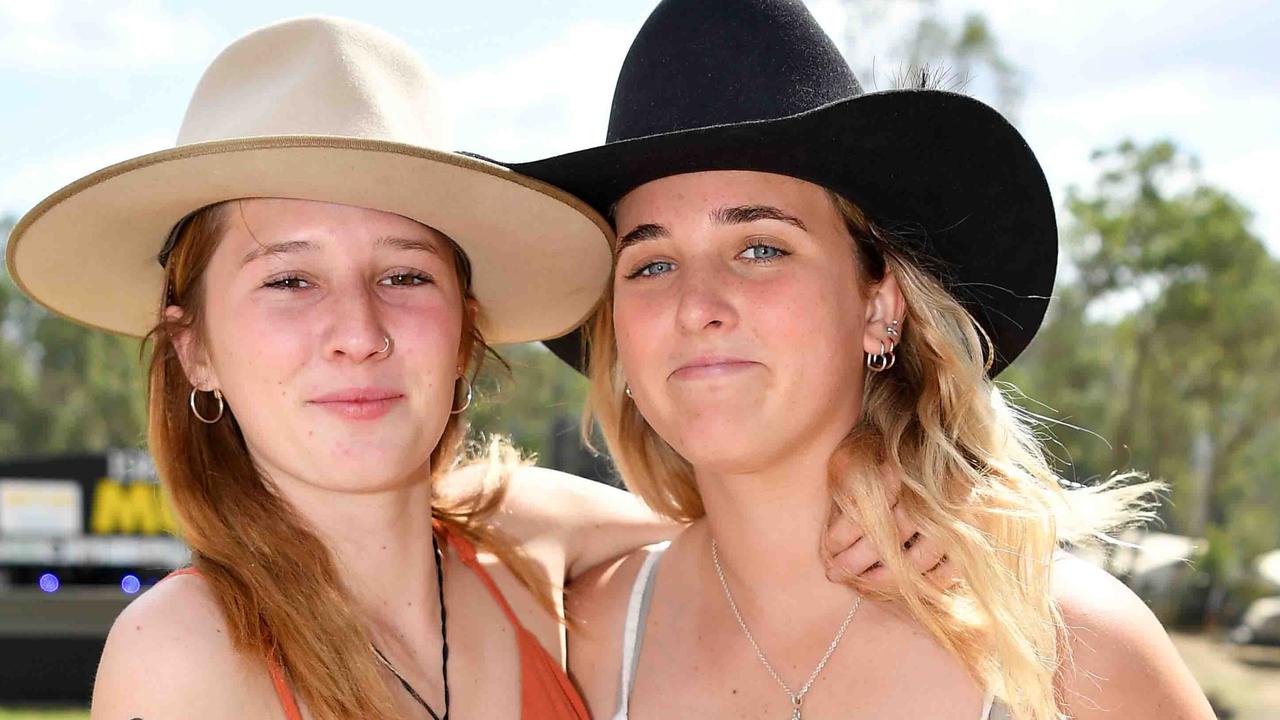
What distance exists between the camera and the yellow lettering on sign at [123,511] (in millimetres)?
12391

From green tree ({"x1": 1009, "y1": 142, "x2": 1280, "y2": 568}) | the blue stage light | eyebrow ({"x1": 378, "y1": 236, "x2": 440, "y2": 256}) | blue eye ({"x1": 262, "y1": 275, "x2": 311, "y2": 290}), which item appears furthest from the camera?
green tree ({"x1": 1009, "y1": 142, "x2": 1280, "y2": 568})

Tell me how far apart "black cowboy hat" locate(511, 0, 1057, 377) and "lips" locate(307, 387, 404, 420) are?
0.54m

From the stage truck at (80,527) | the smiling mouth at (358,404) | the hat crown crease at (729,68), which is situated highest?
the hat crown crease at (729,68)

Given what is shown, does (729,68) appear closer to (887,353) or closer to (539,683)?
(887,353)

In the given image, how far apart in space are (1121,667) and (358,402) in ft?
4.86

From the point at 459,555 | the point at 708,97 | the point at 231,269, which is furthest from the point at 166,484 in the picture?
the point at 708,97

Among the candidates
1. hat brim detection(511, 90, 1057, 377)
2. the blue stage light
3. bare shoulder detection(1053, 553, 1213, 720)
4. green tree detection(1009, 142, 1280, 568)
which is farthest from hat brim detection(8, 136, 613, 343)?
green tree detection(1009, 142, 1280, 568)

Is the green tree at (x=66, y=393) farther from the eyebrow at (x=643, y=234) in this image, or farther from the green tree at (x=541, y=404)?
the eyebrow at (x=643, y=234)

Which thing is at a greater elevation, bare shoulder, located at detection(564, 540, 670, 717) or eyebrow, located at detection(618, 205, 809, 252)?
eyebrow, located at detection(618, 205, 809, 252)

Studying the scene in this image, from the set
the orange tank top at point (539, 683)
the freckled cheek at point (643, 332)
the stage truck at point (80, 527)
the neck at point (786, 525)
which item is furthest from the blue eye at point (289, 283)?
the stage truck at point (80, 527)

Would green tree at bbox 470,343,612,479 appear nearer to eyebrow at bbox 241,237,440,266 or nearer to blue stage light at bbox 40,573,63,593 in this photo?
eyebrow at bbox 241,237,440,266

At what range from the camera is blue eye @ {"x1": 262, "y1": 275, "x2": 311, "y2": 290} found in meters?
2.15

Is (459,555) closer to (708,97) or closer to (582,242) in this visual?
(582,242)

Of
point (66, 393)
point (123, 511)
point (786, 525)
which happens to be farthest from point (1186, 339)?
point (66, 393)
